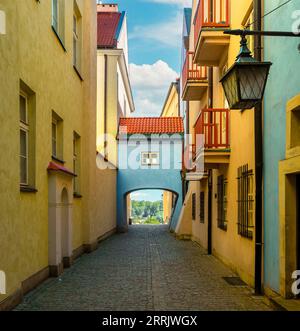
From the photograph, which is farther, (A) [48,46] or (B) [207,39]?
(B) [207,39]

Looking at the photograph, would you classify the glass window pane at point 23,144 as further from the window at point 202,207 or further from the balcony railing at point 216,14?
the window at point 202,207

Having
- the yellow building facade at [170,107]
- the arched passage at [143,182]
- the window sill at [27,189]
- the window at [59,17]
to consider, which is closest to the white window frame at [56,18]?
the window at [59,17]

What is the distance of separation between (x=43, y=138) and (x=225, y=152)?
457 centimetres

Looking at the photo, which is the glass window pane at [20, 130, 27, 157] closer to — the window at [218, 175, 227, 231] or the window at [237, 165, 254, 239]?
the window at [237, 165, 254, 239]

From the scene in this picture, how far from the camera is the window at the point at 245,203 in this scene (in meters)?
9.59

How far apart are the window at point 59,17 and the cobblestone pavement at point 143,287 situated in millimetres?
5888

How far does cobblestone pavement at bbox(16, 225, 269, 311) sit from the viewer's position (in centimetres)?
755

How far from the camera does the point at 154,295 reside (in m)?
8.34

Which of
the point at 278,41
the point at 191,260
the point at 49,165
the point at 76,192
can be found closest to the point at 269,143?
the point at 278,41

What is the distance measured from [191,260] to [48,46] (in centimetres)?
704

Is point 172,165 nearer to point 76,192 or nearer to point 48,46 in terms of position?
point 76,192

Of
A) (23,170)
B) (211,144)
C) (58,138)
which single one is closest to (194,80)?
(211,144)

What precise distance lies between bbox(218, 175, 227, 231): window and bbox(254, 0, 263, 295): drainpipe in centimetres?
429

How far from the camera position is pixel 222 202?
1341 centimetres
